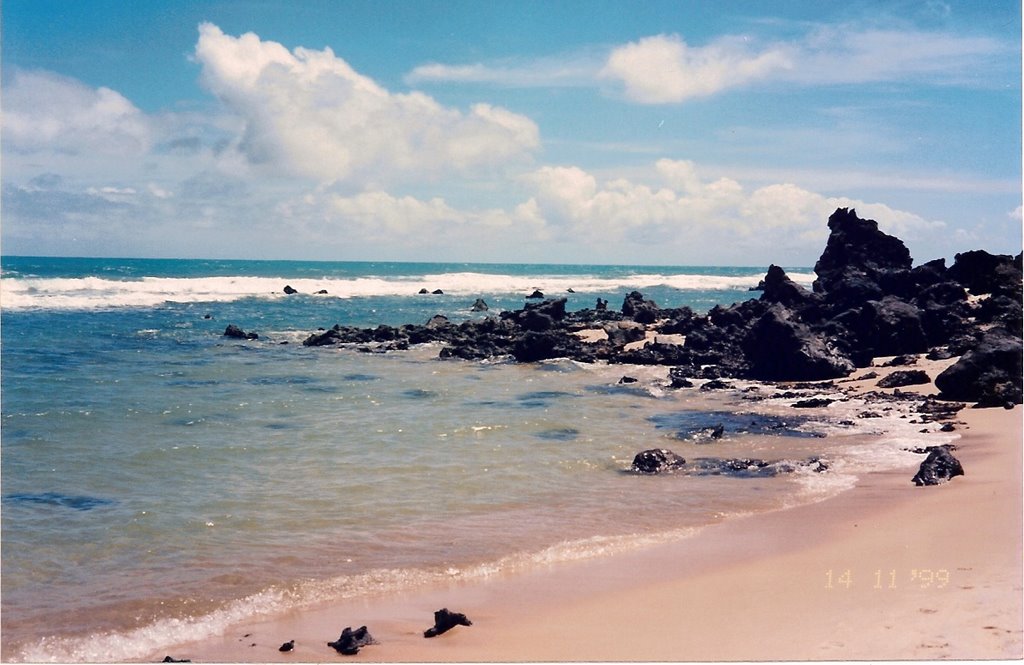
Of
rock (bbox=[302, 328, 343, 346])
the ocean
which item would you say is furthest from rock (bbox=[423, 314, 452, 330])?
the ocean

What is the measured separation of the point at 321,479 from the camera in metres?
12.9

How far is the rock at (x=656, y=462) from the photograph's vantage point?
13.7 metres

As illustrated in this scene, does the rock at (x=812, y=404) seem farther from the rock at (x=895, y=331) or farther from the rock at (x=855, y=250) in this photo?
the rock at (x=855, y=250)

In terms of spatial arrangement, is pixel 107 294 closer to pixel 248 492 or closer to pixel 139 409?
pixel 139 409

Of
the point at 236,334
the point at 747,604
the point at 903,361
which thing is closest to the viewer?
the point at 747,604

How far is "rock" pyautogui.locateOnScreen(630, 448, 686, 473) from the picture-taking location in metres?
13.7

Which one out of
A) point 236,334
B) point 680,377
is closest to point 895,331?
point 680,377

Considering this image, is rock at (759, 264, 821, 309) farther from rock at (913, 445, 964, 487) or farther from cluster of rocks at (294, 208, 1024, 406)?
rock at (913, 445, 964, 487)

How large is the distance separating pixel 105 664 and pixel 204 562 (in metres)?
2.18

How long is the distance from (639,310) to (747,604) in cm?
3163

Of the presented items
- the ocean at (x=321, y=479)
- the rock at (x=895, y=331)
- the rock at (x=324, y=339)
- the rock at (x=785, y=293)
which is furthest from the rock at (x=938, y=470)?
the rock at (x=324, y=339)

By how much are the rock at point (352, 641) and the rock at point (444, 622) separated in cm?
53

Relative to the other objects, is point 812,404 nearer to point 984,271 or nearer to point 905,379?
point 905,379

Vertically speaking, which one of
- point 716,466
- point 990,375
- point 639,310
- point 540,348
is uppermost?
point 639,310
